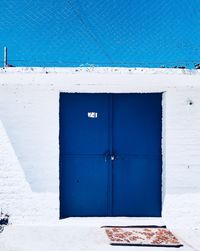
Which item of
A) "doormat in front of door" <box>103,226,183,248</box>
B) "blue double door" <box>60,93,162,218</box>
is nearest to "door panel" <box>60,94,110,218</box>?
"blue double door" <box>60,93,162,218</box>

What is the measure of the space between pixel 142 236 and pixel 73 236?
1.15 m

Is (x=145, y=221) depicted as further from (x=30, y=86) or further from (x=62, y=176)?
(x=30, y=86)

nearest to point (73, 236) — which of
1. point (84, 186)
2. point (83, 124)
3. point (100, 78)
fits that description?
point (84, 186)

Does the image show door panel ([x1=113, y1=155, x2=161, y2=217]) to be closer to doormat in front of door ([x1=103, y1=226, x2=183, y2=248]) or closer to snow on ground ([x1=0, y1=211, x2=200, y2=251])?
snow on ground ([x1=0, y1=211, x2=200, y2=251])

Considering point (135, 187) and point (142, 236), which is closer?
point (142, 236)

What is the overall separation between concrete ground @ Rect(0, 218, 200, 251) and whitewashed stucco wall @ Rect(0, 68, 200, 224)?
11.6 inches

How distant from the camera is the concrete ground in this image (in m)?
5.14

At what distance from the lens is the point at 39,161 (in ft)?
20.3

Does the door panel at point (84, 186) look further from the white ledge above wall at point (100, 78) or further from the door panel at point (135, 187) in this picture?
the white ledge above wall at point (100, 78)

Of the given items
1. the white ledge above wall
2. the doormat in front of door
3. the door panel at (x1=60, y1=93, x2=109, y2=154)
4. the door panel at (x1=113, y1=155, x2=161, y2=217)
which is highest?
the white ledge above wall

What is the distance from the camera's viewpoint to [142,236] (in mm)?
5672

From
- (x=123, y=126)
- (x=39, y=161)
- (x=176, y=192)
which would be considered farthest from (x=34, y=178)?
(x=176, y=192)

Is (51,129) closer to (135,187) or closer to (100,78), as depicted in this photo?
(100,78)

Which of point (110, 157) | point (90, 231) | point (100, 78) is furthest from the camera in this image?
point (110, 157)
